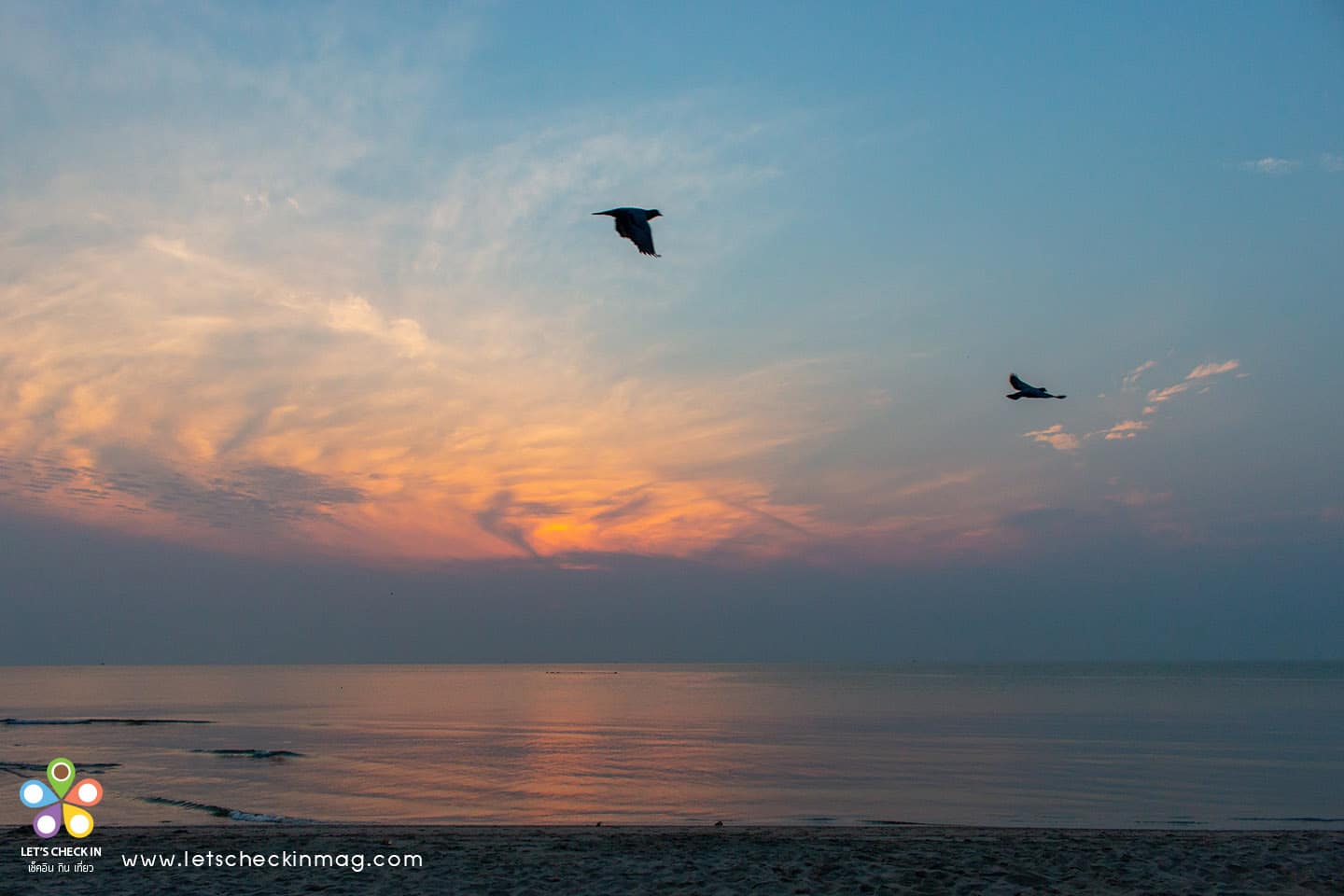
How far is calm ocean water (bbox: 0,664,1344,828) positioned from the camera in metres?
27.3

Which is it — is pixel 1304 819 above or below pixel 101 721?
above

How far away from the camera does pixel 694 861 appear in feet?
52.6

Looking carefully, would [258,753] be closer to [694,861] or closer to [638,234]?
[694,861]

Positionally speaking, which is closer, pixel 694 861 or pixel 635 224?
pixel 635 224

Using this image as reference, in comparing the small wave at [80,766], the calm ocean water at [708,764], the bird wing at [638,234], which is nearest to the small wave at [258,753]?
the calm ocean water at [708,764]

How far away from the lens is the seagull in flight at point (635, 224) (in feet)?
37.3

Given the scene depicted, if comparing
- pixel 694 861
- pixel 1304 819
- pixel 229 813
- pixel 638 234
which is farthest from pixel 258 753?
pixel 638 234

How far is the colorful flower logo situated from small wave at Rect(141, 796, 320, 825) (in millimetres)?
1682

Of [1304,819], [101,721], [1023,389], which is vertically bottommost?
[101,721]

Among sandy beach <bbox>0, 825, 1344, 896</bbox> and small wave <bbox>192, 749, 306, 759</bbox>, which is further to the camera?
small wave <bbox>192, 749, 306, 759</bbox>

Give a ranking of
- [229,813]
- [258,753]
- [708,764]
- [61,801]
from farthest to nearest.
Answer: [258,753] → [708,764] → [229,813] → [61,801]

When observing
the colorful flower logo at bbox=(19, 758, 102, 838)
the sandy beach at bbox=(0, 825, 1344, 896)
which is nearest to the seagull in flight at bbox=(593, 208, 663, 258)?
the sandy beach at bbox=(0, 825, 1344, 896)

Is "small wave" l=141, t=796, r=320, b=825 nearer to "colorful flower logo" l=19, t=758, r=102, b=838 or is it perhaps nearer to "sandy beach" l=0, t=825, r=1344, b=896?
"colorful flower logo" l=19, t=758, r=102, b=838

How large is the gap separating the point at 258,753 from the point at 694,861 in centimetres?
3427
